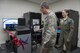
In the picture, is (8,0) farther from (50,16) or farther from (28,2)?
(50,16)

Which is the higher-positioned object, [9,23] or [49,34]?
Answer: [9,23]

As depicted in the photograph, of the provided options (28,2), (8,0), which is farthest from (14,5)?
(28,2)

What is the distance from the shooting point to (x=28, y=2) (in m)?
5.09

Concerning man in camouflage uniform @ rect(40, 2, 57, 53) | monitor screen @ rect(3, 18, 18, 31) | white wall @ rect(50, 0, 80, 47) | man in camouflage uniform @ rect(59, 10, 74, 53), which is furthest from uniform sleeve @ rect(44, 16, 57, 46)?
white wall @ rect(50, 0, 80, 47)

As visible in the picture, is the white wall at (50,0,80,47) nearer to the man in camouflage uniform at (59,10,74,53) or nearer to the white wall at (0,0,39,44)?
the white wall at (0,0,39,44)

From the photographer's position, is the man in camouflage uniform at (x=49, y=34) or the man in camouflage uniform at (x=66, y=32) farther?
the man in camouflage uniform at (x=66, y=32)

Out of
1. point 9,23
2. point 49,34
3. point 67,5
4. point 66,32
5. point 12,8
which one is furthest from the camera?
point 67,5

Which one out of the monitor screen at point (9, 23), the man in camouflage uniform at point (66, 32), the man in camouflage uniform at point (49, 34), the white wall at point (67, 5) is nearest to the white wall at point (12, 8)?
the monitor screen at point (9, 23)

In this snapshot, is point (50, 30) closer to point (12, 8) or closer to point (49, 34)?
point (49, 34)

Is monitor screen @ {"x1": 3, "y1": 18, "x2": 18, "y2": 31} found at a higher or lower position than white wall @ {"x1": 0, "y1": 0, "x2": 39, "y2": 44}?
lower

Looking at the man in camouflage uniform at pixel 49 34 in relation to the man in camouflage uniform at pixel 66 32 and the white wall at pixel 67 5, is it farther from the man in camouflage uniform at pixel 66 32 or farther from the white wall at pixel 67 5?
the white wall at pixel 67 5

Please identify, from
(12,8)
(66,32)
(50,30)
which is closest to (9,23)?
(12,8)

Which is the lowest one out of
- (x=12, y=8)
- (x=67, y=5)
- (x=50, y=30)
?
(x=50, y=30)

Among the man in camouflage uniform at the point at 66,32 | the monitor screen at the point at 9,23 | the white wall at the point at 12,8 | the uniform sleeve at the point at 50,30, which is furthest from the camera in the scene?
the white wall at the point at 12,8
